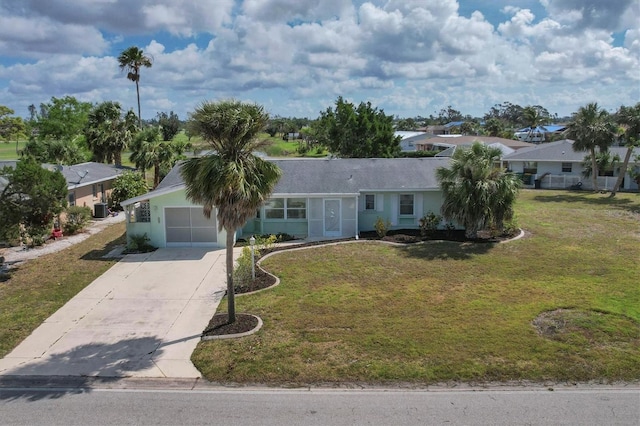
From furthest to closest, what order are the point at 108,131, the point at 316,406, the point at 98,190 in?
1. the point at 108,131
2. the point at 98,190
3. the point at 316,406

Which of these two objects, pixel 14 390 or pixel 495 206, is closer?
pixel 14 390

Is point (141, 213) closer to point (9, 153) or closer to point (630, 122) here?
point (630, 122)

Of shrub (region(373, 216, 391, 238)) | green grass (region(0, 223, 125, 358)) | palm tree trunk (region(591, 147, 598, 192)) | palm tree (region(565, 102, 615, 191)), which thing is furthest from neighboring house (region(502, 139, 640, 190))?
green grass (region(0, 223, 125, 358))

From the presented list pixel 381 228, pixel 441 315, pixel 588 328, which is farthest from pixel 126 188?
pixel 588 328

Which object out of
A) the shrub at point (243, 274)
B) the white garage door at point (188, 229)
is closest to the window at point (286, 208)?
the white garage door at point (188, 229)

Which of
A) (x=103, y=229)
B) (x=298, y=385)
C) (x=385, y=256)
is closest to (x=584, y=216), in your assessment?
(x=385, y=256)

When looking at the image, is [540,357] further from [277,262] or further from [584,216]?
[584,216]
